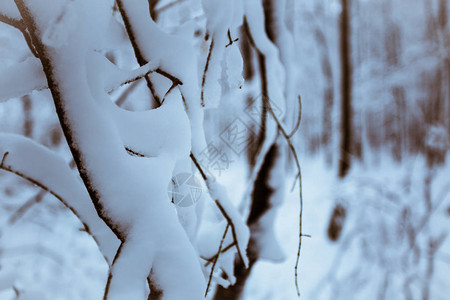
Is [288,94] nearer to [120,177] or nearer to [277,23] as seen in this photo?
[277,23]

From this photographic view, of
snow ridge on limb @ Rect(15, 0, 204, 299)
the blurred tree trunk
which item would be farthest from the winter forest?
the blurred tree trunk

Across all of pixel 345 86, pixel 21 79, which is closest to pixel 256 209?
pixel 21 79

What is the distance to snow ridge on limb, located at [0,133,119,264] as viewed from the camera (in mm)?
542

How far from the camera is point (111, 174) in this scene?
416 mm

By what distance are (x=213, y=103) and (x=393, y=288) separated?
8.08ft

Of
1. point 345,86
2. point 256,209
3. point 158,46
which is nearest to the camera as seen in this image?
point 158,46

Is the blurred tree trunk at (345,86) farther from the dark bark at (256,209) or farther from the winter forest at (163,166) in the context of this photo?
the dark bark at (256,209)

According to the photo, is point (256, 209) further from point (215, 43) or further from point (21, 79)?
point (21, 79)
